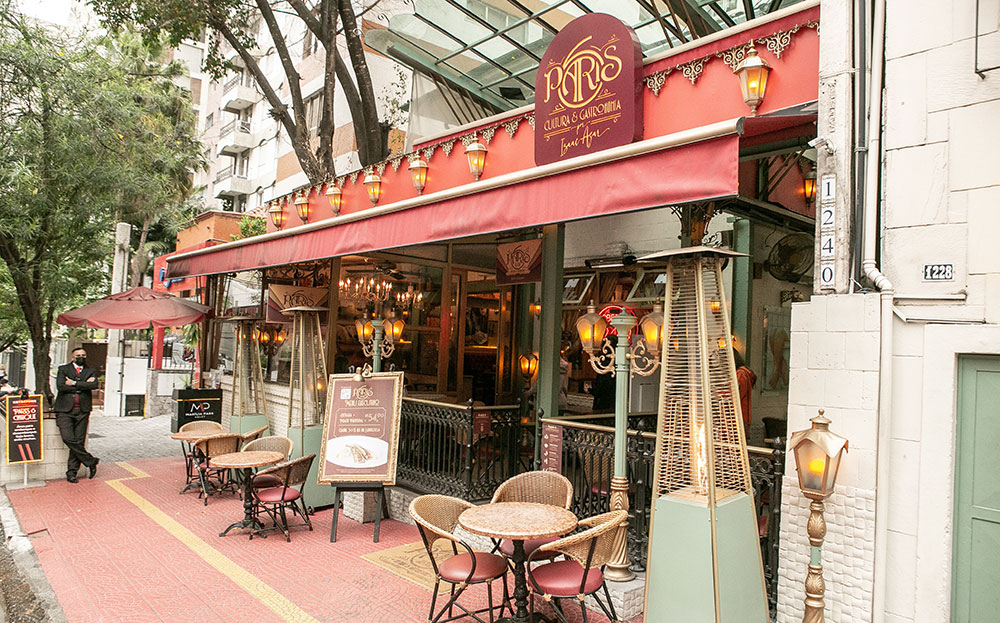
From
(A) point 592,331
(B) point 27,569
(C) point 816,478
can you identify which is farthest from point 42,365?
(C) point 816,478

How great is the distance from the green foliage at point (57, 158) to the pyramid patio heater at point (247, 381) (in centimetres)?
367

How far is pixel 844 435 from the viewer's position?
4312 mm

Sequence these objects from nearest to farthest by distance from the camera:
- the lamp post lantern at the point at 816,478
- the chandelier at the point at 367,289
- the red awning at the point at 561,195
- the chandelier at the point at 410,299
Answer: the lamp post lantern at the point at 816,478 < the red awning at the point at 561,195 < the chandelier at the point at 367,289 < the chandelier at the point at 410,299

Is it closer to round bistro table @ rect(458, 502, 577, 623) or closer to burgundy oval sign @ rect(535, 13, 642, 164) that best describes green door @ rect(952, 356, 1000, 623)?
round bistro table @ rect(458, 502, 577, 623)

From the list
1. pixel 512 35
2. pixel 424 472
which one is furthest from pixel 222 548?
pixel 512 35

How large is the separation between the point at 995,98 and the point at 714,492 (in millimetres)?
3013

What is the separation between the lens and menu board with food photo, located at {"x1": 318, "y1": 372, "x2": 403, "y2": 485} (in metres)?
7.63

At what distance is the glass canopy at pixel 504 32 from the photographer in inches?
318

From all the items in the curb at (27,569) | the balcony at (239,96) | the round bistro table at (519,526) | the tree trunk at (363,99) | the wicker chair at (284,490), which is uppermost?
the balcony at (239,96)

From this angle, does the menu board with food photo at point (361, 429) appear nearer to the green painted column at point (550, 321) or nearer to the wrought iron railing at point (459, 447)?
the wrought iron railing at point (459, 447)

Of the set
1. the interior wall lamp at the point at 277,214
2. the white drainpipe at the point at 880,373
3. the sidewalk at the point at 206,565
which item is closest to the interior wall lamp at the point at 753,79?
the white drainpipe at the point at 880,373

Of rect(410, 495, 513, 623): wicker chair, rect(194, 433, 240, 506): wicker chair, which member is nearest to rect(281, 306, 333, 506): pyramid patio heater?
rect(194, 433, 240, 506): wicker chair

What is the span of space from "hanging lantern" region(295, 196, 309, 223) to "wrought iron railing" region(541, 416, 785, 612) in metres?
6.57

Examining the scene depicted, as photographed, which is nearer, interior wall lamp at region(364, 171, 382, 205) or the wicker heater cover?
the wicker heater cover
